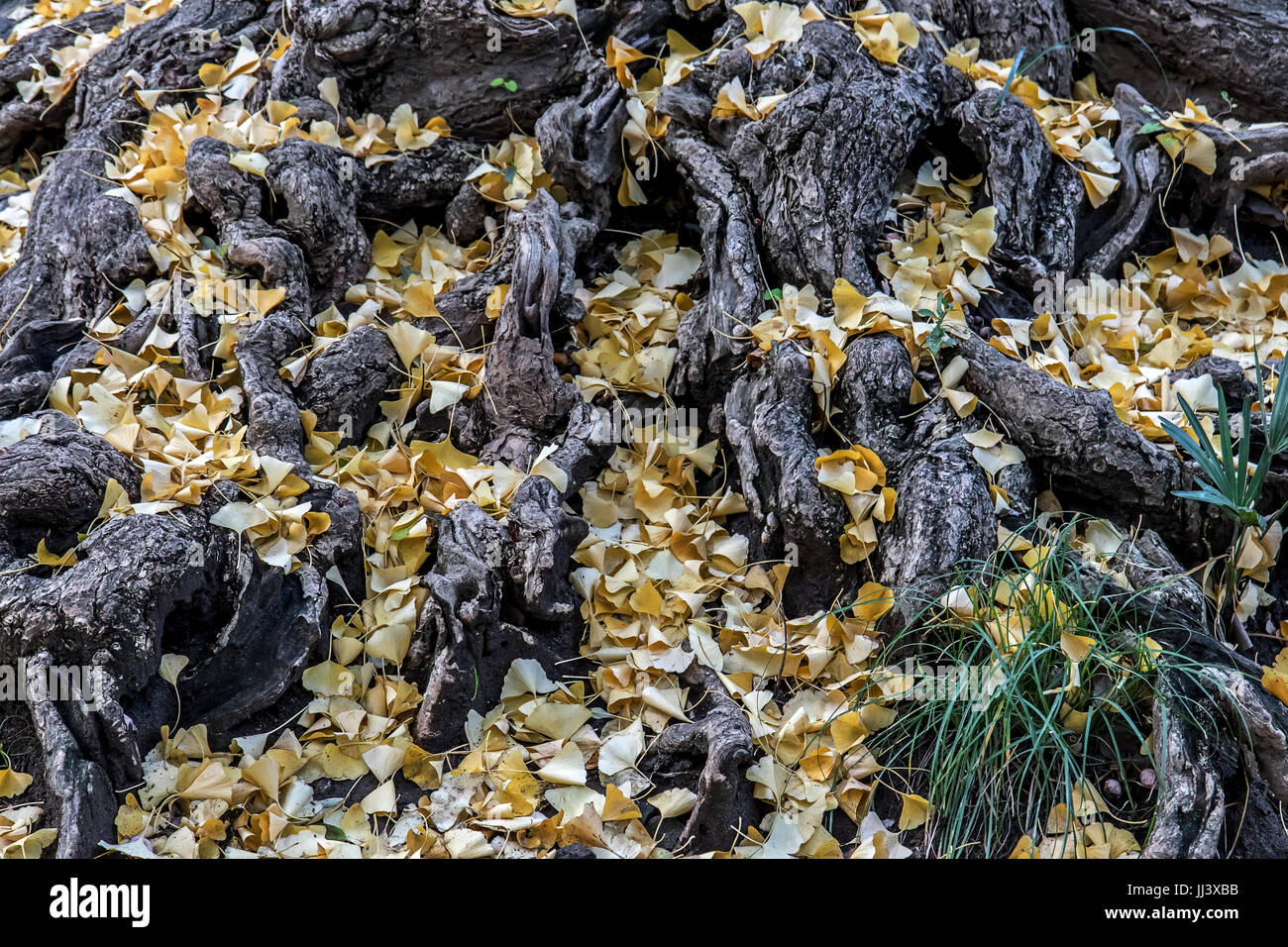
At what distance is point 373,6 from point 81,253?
1261 mm

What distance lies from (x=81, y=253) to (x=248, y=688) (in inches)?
68.9

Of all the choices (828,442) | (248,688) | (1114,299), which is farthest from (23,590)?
(1114,299)

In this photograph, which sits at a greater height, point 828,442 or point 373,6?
point 373,6

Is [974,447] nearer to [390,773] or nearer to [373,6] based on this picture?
[390,773]

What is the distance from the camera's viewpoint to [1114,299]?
3.29 meters

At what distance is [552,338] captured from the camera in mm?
3131

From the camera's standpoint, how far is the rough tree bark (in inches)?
91.2

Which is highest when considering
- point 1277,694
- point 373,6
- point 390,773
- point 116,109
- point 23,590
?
point 373,6

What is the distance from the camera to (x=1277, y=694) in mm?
2256

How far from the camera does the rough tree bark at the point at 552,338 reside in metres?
2.32
